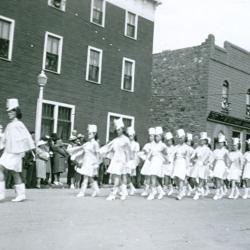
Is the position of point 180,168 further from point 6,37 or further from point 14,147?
point 6,37

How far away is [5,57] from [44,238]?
48.0 ft

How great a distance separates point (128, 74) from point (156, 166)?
1371cm

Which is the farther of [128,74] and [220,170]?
[128,74]

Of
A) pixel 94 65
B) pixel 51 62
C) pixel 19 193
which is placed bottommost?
pixel 19 193

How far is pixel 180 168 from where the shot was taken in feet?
46.4

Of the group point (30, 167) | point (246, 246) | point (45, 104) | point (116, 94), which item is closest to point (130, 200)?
point (30, 167)

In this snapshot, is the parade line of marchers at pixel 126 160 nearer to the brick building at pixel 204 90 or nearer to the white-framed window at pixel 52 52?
the white-framed window at pixel 52 52

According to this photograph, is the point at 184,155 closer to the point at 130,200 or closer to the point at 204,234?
the point at 130,200

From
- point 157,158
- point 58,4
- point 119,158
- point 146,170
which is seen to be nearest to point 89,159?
point 119,158

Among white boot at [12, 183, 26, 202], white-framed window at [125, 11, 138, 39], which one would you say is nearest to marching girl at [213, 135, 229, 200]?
white boot at [12, 183, 26, 202]

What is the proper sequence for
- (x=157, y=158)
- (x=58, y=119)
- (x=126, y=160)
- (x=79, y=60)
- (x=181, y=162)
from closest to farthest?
(x=126, y=160)
(x=157, y=158)
(x=181, y=162)
(x=58, y=119)
(x=79, y=60)

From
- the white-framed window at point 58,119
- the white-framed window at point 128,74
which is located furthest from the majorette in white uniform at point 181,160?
the white-framed window at point 128,74

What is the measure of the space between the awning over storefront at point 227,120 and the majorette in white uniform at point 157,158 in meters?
16.3

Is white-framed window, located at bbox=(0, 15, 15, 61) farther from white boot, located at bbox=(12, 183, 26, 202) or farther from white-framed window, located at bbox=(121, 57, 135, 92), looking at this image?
white boot, located at bbox=(12, 183, 26, 202)
